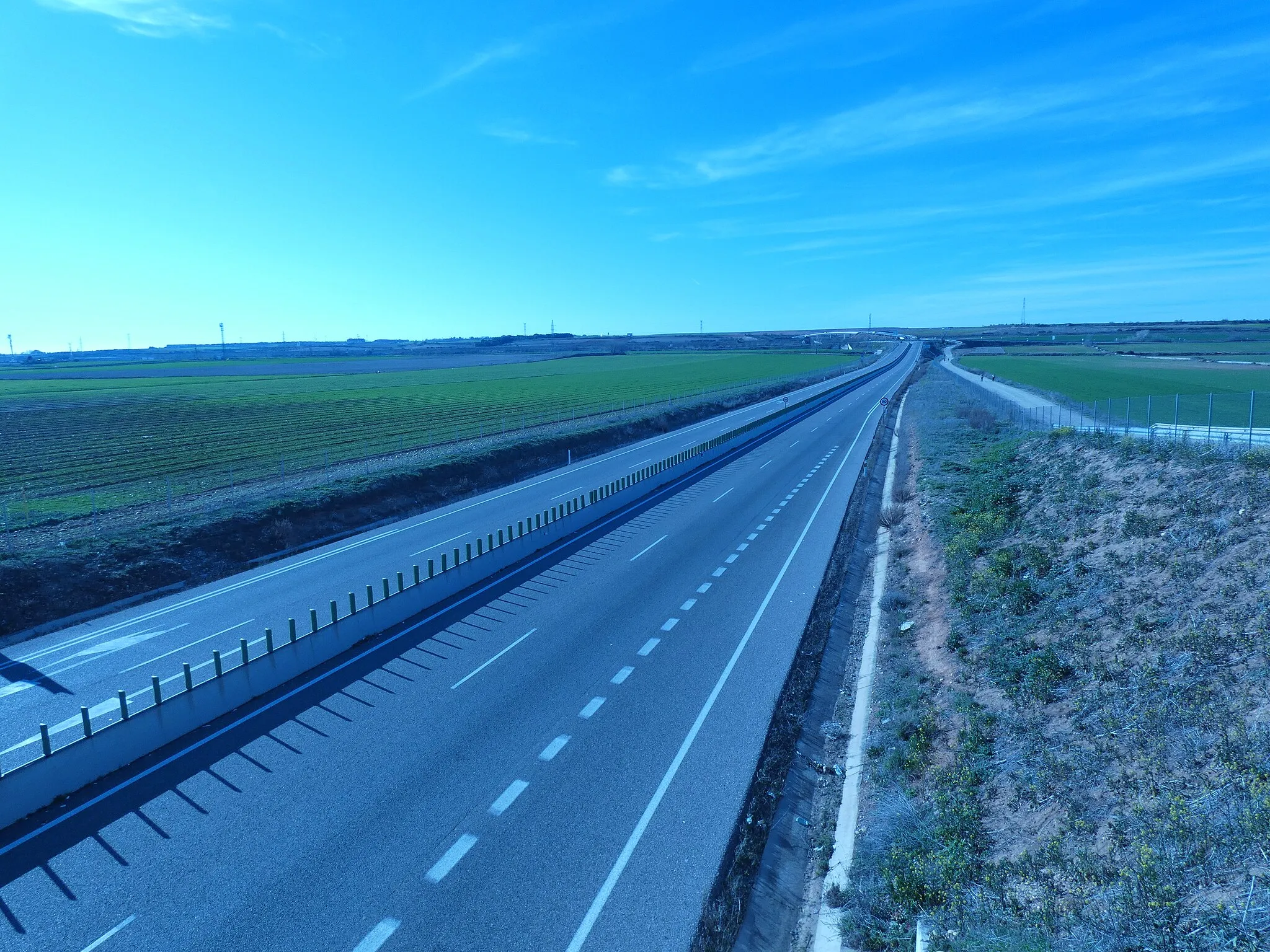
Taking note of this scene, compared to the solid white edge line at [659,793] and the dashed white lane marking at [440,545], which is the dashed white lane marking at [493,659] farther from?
the dashed white lane marking at [440,545]

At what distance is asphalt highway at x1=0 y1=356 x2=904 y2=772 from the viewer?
1427cm

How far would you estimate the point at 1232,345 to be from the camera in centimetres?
14925

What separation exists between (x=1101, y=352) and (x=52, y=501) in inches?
6985

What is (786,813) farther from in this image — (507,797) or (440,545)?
(440,545)

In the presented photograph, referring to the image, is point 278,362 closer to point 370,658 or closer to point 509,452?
point 509,452

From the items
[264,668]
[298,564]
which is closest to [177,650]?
[264,668]

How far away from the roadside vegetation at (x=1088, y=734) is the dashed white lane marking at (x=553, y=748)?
202 inches

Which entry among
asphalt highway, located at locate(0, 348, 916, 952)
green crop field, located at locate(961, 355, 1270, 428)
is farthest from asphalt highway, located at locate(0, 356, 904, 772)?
green crop field, located at locate(961, 355, 1270, 428)

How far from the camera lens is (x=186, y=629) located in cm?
1870

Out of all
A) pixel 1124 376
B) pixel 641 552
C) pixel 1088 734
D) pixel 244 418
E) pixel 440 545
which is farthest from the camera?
pixel 1124 376

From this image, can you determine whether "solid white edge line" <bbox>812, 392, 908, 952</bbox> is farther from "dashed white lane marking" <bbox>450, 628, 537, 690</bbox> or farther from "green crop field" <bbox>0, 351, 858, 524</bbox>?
"green crop field" <bbox>0, 351, 858, 524</bbox>

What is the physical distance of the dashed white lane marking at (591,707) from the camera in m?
14.1

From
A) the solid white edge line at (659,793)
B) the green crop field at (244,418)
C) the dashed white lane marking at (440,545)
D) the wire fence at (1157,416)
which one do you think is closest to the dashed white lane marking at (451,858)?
the solid white edge line at (659,793)

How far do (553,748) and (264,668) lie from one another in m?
6.57
